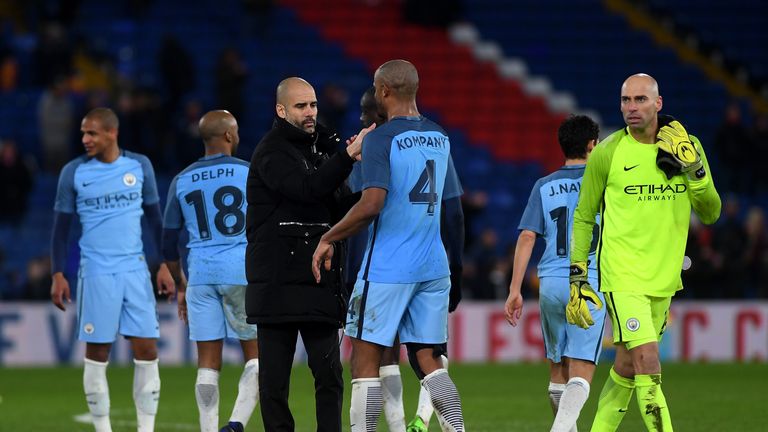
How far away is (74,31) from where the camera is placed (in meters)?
28.2

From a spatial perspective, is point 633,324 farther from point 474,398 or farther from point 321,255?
point 474,398

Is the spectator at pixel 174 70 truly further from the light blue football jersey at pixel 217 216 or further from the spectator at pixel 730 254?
the light blue football jersey at pixel 217 216

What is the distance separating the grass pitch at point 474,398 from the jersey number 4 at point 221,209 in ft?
7.76

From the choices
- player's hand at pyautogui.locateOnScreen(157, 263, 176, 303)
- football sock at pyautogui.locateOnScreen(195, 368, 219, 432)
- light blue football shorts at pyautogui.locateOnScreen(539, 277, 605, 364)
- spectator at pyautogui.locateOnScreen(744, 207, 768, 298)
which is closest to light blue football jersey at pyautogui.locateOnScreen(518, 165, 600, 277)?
light blue football shorts at pyautogui.locateOnScreen(539, 277, 605, 364)

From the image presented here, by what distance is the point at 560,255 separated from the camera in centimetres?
952

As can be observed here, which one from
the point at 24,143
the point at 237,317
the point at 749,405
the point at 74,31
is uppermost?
the point at 74,31

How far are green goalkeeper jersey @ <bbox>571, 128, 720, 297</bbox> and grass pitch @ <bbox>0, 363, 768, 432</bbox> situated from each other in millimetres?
3485

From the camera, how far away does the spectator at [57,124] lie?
79.3 feet

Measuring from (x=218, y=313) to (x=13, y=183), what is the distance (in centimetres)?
1383

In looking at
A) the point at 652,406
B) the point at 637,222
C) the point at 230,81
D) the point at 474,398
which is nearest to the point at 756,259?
the point at 474,398

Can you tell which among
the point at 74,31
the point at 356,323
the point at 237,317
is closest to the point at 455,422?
the point at 356,323

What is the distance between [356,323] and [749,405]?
6791 millimetres

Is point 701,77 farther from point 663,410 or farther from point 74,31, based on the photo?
point 663,410

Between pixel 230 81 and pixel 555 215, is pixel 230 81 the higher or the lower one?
the higher one
